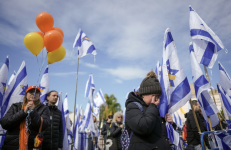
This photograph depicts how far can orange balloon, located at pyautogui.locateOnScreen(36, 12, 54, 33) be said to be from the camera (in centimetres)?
387

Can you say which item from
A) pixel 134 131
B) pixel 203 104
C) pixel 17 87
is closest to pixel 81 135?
pixel 17 87

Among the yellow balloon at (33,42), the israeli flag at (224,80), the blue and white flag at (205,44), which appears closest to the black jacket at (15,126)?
the yellow balloon at (33,42)

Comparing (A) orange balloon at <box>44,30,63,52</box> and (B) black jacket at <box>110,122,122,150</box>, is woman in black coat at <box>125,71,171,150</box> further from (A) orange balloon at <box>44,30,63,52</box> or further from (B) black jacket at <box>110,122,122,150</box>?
(B) black jacket at <box>110,122,122,150</box>

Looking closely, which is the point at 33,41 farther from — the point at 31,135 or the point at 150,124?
the point at 150,124

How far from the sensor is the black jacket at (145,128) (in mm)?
1747

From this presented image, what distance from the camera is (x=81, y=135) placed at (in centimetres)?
861

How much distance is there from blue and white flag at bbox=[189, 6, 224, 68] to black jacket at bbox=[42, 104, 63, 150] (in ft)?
11.7

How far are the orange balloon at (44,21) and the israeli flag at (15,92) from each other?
1920mm

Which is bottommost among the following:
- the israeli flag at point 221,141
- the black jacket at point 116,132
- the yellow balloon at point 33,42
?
the black jacket at point 116,132

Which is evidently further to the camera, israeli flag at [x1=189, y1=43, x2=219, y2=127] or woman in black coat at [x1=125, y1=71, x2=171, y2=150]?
israeli flag at [x1=189, y1=43, x2=219, y2=127]

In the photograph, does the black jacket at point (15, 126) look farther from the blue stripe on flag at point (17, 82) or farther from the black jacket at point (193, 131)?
the black jacket at point (193, 131)

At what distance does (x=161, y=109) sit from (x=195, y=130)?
7.54 ft

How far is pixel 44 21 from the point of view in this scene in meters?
3.90

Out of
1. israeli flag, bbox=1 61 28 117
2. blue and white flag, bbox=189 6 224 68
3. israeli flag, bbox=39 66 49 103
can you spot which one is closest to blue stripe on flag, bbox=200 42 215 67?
blue and white flag, bbox=189 6 224 68
